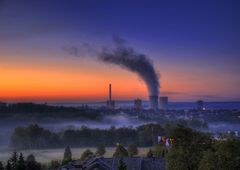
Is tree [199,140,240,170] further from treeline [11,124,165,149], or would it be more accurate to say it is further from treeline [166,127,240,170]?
treeline [11,124,165,149]

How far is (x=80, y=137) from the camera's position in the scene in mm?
131625

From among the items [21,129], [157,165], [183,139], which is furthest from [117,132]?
[183,139]

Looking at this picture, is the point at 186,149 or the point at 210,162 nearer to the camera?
the point at 210,162

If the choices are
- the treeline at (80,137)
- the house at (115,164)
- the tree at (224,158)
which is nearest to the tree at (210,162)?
the tree at (224,158)

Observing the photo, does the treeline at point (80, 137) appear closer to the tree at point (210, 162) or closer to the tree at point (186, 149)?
the tree at point (186, 149)

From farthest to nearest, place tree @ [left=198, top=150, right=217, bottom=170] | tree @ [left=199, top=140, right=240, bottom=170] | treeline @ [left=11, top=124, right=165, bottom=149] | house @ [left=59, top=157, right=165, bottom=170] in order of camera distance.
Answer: treeline @ [left=11, top=124, right=165, bottom=149], house @ [left=59, top=157, right=165, bottom=170], tree @ [left=198, top=150, right=217, bottom=170], tree @ [left=199, top=140, right=240, bottom=170]

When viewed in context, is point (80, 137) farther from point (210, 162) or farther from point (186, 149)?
point (210, 162)

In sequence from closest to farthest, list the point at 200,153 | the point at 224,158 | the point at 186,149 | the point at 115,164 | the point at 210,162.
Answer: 1. the point at 210,162
2. the point at 224,158
3. the point at 200,153
4. the point at 186,149
5. the point at 115,164

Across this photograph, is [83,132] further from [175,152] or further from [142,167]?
[175,152]

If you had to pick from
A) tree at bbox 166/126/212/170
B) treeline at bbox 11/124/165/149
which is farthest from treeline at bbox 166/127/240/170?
treeline at bbox 11/124/165/149

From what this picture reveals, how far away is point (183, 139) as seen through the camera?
4356cm

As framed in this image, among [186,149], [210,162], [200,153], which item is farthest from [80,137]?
[210,162]

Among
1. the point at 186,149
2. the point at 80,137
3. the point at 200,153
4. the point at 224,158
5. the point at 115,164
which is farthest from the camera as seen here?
the point at 80,137

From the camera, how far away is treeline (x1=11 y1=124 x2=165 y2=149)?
125438 mm
